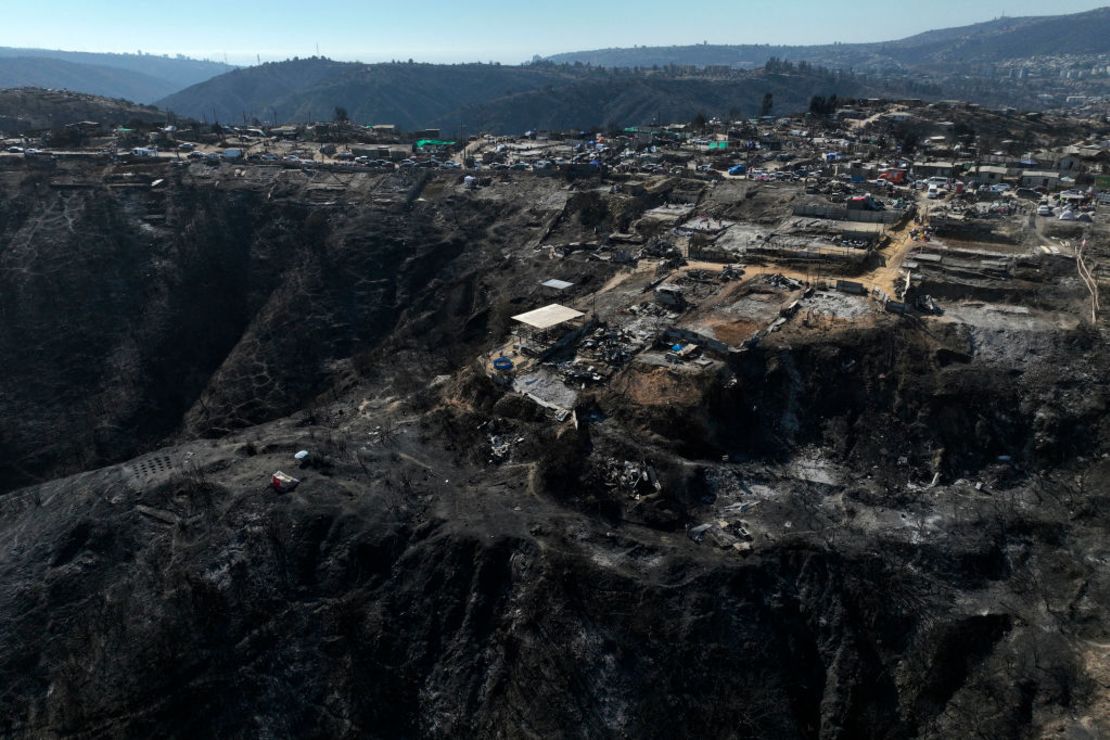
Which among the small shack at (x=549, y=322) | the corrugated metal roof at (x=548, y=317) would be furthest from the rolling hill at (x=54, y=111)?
the small shack at (x=549, y=322)


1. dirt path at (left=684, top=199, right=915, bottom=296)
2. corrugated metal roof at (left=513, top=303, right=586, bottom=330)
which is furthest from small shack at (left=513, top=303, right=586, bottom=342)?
dirt path at (left=684, top=199, right=915, bottom=296)

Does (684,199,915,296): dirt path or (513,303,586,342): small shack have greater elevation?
(684,199,915,296): dirt path

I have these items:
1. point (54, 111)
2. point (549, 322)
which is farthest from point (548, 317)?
point (54, 111)

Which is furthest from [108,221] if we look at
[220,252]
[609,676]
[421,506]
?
[609,676]

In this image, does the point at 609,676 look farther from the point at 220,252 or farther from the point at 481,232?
the point at 220,252

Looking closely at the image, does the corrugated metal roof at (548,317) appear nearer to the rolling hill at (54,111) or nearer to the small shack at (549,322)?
the small shack at (549,322)

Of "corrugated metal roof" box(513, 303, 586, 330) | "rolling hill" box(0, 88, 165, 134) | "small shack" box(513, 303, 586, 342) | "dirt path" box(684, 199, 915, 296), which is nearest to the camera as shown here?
"corrugated metal roof" box(513, 303, 586, 330)

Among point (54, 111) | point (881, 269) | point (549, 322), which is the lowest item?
point (549, 322)

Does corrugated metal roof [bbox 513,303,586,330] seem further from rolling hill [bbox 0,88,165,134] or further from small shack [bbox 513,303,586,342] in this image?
rolling hill [bbox 0,88,165,134]

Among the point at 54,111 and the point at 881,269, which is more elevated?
the point at 54,111

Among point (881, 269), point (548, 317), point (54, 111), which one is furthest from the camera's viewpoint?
point (54, 111)

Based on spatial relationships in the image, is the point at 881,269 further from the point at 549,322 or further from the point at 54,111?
the point at 54,111
